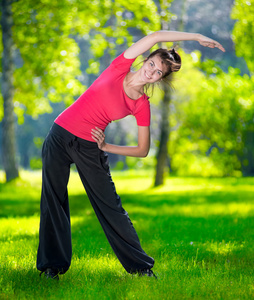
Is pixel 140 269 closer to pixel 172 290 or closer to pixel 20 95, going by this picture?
pixel 172 290

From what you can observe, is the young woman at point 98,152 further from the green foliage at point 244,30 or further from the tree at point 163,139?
the tree at point 163,139

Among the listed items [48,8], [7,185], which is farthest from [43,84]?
[7,185]

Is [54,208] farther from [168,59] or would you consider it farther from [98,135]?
[168,59]

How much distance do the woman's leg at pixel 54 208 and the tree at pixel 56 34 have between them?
29.8 ft

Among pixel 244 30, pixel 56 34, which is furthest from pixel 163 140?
pixel 56 34

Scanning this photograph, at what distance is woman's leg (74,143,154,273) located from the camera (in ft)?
12.6

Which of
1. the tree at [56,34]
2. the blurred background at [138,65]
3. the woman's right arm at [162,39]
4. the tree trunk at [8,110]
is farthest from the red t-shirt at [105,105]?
the tree trunk at [8,110]

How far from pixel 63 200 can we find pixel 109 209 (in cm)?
40

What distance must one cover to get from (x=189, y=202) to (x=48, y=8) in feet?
22.9

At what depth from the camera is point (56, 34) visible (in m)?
13.9

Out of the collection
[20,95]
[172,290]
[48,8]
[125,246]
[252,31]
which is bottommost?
[172,290]

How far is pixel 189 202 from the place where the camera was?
1027cm

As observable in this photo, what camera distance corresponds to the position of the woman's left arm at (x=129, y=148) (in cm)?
372

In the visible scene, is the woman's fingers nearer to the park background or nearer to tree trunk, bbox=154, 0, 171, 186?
the park background
